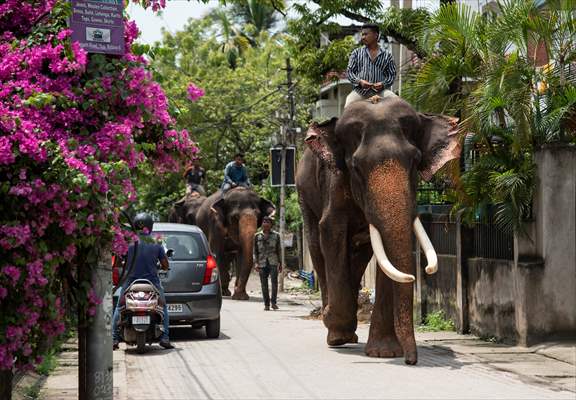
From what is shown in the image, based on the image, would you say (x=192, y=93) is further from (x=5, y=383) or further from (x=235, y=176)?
(x=235, y=176)

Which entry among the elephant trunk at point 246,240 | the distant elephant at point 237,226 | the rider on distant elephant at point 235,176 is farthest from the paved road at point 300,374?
the rider on distant elephant at point 235,176

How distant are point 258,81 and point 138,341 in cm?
3267

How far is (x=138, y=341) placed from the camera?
1548 centimetres

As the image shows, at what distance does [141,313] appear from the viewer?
1530 centimetres

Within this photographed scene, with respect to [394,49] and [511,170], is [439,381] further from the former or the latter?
[394,49]

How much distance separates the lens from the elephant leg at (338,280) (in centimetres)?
1498

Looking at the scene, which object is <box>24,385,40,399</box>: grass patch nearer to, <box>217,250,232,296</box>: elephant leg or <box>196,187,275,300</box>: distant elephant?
<box>196,187,275,300</box>: distant elephant

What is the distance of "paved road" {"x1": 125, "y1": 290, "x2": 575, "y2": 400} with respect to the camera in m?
11.4

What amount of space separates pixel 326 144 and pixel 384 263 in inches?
82.4

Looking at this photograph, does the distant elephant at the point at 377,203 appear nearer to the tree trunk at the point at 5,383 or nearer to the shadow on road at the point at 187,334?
the shadow on road at the point at 187,334

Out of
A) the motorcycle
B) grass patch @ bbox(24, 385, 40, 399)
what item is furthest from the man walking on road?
grass patch @ bbox(24, 385, 40, 399)

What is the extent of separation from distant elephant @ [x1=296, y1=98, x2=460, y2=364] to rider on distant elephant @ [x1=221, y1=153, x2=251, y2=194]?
11148mm

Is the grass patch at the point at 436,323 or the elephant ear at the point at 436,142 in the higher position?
the elephant ear at the point at 436,142

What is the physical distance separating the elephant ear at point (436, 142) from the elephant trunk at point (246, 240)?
11828mm
